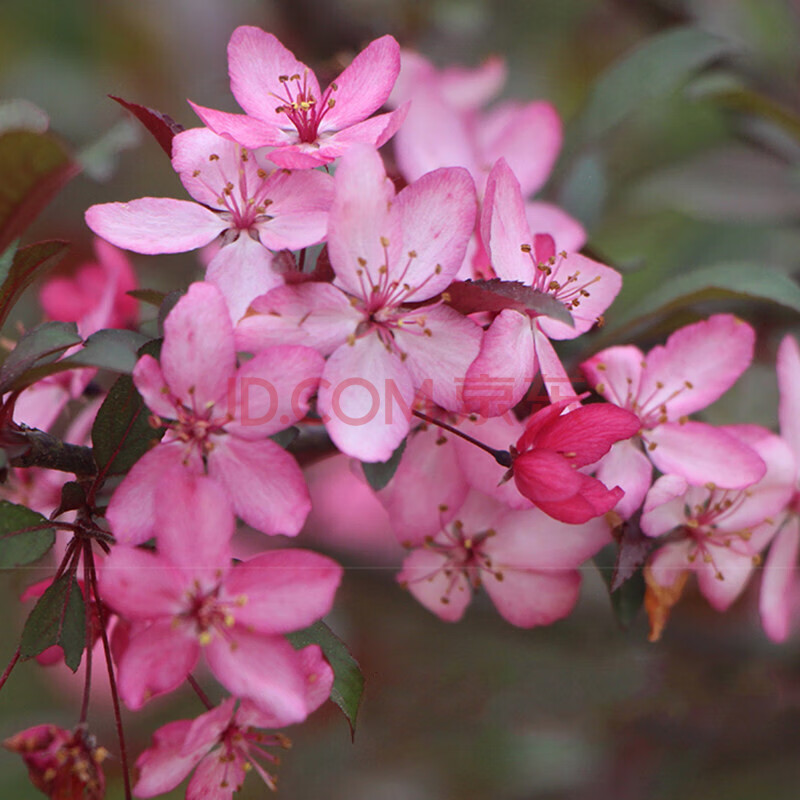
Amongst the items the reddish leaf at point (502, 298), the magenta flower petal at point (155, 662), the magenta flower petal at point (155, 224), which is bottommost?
the magenta flower petal at point (155, 662)

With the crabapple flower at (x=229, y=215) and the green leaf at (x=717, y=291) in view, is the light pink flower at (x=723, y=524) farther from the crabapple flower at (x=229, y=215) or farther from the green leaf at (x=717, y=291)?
the crabapple flower at (x=229, y=215)

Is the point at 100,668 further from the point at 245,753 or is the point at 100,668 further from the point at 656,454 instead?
the point at 656,454

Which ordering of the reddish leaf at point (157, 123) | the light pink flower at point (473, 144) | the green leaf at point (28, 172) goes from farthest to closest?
the light pink flower at point (473, 144), the reddish leaf at point (157, 123), the green leaf at point (28, 172)

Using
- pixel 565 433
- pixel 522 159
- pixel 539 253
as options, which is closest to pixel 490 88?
pixel 522 159

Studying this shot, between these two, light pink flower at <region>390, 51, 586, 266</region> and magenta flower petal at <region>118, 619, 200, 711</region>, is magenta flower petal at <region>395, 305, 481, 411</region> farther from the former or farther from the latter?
light pink flower at <region>390, 51, 586, 266</region>

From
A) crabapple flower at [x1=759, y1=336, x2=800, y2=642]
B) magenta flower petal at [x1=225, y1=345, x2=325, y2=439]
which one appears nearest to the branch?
magenta flower petal at [x1=225, y1=345, x2=325, y2=439]

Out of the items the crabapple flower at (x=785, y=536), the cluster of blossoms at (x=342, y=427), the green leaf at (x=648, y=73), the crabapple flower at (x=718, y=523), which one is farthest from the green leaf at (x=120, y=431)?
the green leaf at (x=648, y=73)
